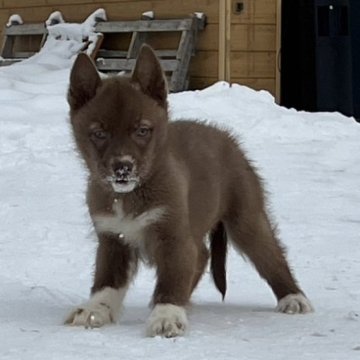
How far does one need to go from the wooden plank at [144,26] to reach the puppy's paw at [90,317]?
29.7 ft

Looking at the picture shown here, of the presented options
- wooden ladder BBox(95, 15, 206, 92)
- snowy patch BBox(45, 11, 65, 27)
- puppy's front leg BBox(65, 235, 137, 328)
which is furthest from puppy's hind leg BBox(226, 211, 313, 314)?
snowy patch BBox(45, 11, 65, 27)

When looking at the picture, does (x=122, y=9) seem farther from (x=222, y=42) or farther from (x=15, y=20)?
(x=15, y=20)

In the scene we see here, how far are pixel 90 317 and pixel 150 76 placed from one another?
0.92m

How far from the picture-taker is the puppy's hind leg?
4.71 metres

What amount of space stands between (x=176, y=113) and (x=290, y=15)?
433 centimetres

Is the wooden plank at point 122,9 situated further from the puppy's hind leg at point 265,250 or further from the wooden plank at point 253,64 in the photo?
the puppy's hind leg at point 265,250

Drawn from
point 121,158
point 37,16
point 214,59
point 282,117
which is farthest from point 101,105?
point 37,16

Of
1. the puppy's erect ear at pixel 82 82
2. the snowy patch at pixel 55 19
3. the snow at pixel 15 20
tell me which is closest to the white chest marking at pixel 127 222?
the puppy's erect ear at pixel 82 82

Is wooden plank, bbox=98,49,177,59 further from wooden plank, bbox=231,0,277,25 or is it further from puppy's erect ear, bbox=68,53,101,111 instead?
puppy's erect ear, bbox=68,53,101,111

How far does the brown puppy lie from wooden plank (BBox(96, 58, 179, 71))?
827 centimetres

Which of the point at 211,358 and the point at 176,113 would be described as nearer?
the point at 211,358

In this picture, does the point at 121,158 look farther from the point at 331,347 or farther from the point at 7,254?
the point at 7,254

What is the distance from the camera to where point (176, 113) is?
9969 mm

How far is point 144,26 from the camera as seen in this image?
1330 centimetres
